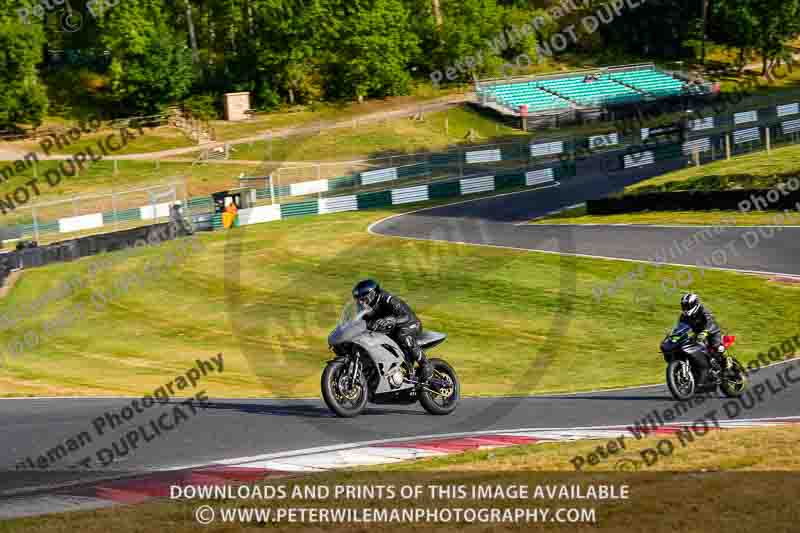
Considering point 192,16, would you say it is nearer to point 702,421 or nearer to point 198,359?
point 198,359

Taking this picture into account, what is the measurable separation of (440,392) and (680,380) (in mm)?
4292

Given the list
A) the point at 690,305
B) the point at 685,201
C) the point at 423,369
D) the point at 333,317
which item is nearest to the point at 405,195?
the point at 685,201

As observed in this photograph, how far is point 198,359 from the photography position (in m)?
23.8

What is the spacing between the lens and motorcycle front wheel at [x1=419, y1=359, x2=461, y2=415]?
594 inches

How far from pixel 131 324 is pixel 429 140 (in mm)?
44824

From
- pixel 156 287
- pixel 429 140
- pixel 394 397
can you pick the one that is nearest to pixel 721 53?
pixel 429 140

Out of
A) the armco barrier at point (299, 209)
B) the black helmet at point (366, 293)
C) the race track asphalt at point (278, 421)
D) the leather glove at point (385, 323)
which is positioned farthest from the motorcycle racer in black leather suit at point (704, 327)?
the armco barrier at point (299, 209)

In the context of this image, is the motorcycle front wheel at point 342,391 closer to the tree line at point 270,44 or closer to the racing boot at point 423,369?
the racing boot at point 423,369

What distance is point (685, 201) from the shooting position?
3816cm

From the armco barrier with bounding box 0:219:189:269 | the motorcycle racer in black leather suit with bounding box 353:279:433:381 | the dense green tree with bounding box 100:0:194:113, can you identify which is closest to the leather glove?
the motorcycle racer in black leather suit with bounding box 353:279:433:381

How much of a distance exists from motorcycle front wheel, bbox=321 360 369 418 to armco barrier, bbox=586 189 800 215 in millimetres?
24369

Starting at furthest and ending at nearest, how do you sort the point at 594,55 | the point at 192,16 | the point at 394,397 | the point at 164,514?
the point at 594,55 → the point at 192,16 → the point at 394,397 → the point at 164,514

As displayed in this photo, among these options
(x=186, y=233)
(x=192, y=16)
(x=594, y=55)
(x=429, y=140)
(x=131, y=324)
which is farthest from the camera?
(x=594, y=55)

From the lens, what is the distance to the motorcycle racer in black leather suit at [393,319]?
14.5 meters
